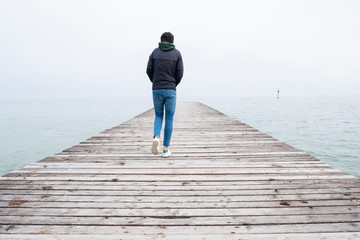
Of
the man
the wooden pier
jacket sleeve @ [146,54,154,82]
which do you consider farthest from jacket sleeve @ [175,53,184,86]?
the wooden pier

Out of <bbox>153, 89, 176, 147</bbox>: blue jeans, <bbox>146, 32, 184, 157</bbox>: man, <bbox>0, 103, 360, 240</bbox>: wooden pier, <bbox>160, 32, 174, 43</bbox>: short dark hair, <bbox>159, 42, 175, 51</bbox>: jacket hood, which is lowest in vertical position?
A: <bbox>0, 103, 360, 240</bbox>: wooden pier

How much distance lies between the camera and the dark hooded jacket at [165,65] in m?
3.64

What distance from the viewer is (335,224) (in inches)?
74.0

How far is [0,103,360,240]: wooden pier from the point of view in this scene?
1.83 metres

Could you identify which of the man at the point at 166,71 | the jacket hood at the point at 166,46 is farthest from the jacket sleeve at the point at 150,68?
the jacket hood at the point at 166,46

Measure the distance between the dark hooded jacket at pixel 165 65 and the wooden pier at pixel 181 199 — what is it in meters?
1.25

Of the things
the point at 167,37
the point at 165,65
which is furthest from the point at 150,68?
the point at 167,37

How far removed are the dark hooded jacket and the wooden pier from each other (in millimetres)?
1246

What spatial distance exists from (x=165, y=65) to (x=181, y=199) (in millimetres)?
2144

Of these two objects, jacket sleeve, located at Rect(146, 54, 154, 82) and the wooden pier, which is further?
jacket sleeve, located at Rect(146, 54, 154, 82)

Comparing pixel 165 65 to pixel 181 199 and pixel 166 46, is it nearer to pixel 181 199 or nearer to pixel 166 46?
pixel 166 46

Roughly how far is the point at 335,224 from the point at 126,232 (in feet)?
5.58

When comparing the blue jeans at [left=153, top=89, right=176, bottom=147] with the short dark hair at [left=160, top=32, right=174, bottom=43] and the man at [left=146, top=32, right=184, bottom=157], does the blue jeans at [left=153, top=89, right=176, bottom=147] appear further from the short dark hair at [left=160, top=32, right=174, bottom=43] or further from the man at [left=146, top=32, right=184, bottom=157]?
the short dark hair at [left=160, top=32, right=174, bottom=43]

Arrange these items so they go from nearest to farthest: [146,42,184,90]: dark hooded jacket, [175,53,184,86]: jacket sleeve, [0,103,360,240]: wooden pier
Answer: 1. [0,103,360,240]: wooden pier
2. [146,42,184,90]: dark hooded jacket
3. [175,53,184,86]: jacket sleeve
